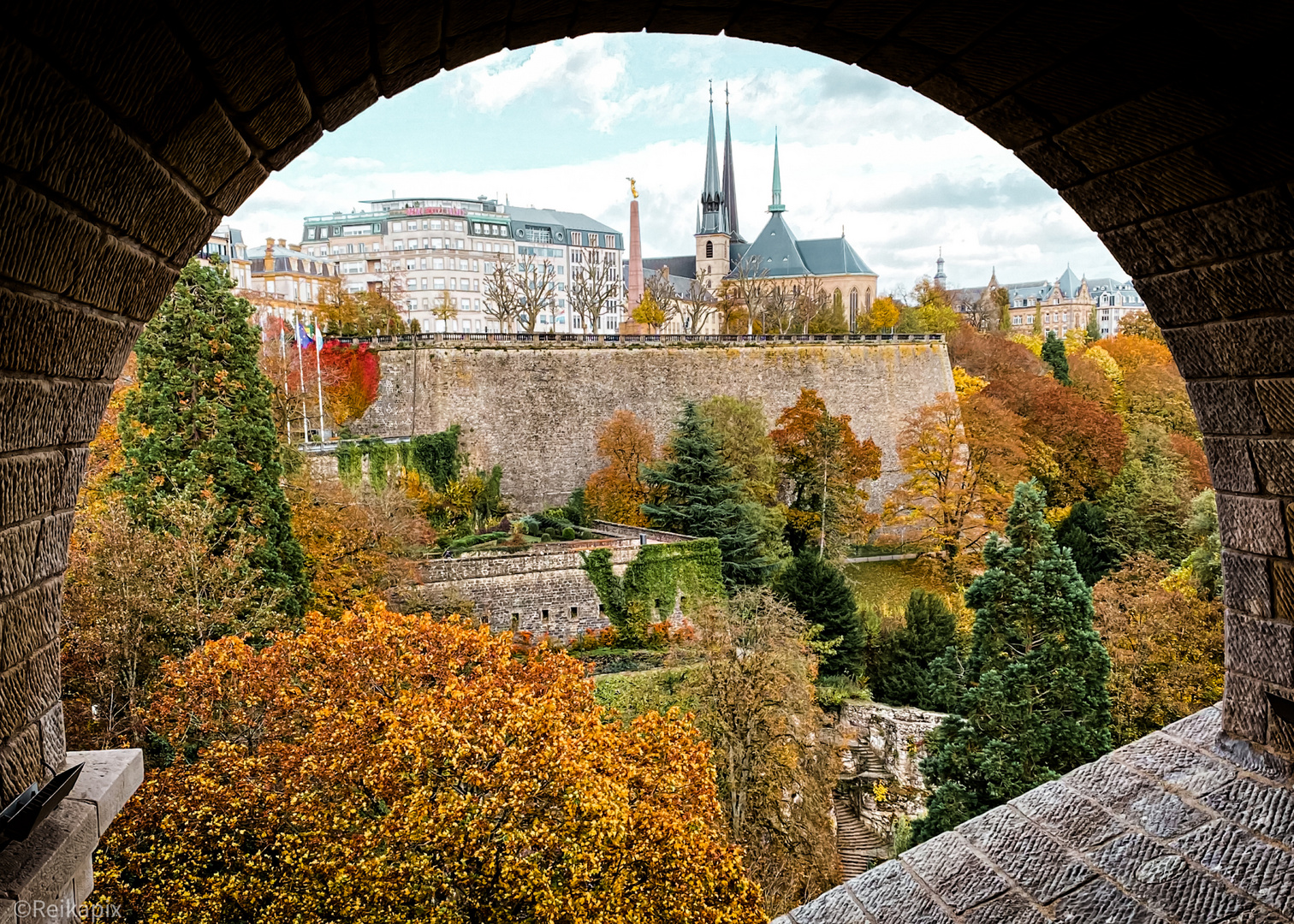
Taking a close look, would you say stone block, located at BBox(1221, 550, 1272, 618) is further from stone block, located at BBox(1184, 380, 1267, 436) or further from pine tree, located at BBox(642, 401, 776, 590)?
pine tree, located at BBox(642, 401, 776, 590)

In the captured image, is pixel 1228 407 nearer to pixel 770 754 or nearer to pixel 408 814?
pixel 408 814

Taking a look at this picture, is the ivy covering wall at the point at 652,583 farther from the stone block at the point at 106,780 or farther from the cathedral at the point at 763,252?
the cathedral at the point at 763,252

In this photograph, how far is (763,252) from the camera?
51.5 metres

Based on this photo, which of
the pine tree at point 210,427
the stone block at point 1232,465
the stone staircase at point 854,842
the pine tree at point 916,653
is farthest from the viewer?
the pine tree at point 916,653

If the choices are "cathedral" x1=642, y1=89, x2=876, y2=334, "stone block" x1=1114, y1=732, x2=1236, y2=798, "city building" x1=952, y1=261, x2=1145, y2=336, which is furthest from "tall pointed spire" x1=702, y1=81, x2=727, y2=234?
"stone block" x1=1114, y1=732, x2=1236, y2=798

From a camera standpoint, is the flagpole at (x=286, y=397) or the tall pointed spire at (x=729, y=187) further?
the tall pointed spire at (x=729, y=187)

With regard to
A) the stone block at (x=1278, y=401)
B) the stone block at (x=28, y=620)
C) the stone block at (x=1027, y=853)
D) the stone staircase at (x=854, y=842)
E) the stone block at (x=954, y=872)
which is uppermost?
the stone block at (x=1278, y=401)

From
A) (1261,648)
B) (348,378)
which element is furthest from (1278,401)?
(348,378)

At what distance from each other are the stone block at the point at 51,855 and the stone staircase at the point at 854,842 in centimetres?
1385

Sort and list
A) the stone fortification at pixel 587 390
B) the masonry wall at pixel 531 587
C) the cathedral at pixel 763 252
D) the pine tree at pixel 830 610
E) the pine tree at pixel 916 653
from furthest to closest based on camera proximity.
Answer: the cathedral at pixel 763 252, the stone fortification at pixel 587 390, the pine tree at pixel 830 610, the masonry wall at pixel 531 587, the pine tree at pixel 916 653

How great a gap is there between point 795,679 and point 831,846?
8.29 feet

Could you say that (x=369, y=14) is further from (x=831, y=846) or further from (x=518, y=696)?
(x=831, y=846)

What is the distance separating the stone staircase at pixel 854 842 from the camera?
14703mm

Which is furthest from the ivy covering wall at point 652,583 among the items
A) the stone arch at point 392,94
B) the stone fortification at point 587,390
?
the stone arch at point 392,94
